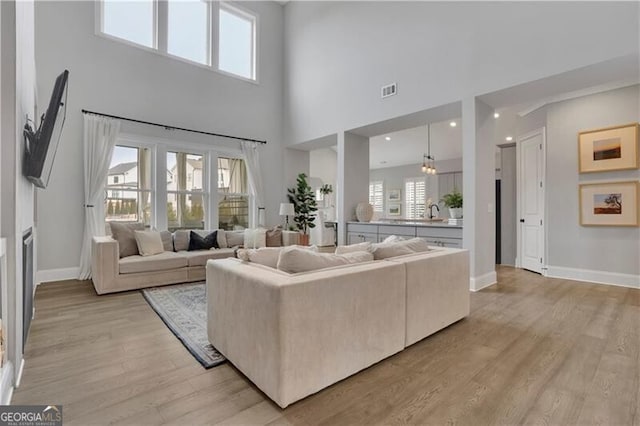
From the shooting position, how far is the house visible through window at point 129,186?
5.07m

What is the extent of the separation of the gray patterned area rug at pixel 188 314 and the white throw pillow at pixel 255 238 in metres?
1.16

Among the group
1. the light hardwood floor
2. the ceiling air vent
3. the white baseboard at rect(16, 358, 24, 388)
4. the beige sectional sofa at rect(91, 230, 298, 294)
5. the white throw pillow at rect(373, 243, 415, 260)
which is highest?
the ceiling air vent

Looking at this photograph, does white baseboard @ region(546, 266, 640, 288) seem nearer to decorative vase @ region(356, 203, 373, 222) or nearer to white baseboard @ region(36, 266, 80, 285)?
decorative vase @ region(356, 203, 373, 222)

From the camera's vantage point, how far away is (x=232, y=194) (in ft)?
21.2

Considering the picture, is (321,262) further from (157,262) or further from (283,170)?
(283,170)

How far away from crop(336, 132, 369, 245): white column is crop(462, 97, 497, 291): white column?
2.20 metres

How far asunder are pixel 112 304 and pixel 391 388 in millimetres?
3202

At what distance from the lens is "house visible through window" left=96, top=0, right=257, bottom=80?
520 centimetres

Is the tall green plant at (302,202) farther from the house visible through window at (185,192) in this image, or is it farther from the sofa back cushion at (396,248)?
the sofa back cushion at (396,248)

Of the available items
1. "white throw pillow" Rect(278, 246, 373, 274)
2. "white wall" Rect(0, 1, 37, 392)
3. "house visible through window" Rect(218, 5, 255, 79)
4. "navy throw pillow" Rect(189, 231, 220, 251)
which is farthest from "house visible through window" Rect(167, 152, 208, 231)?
"white throw pillow" Rect(278, 246, 373, 274)

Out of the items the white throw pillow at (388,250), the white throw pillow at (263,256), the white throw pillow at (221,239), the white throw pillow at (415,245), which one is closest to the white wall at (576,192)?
the white throw pillow at (415,245)

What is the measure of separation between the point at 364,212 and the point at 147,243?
3606mm

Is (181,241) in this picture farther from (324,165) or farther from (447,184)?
(447,184)

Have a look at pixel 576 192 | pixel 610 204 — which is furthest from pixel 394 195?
pixel 610 204
